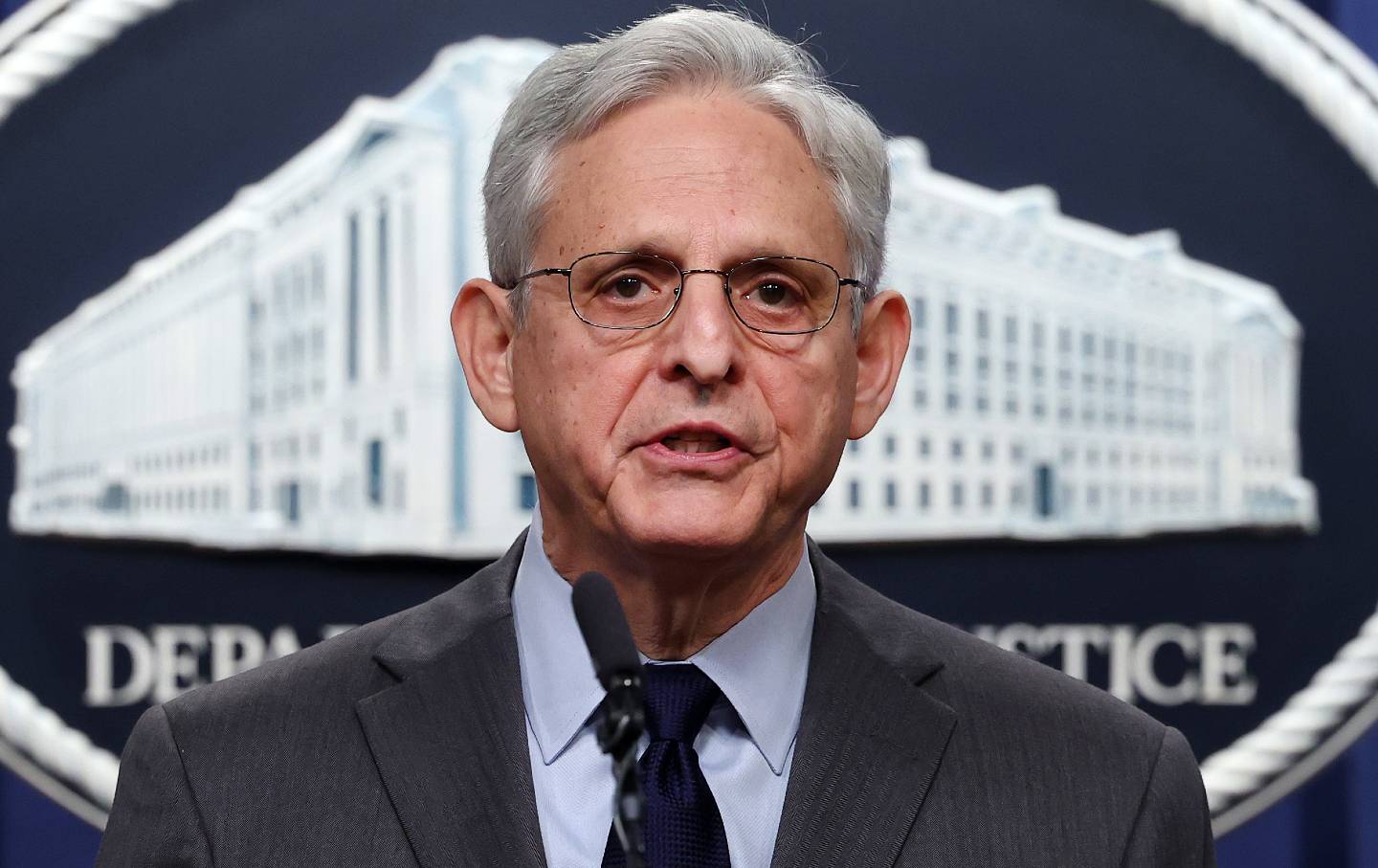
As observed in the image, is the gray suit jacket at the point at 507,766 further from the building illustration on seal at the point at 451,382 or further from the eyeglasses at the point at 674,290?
the building illustration on seal at the point at 451,382

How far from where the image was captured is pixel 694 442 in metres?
1.15

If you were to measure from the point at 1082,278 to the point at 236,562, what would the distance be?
1.31 m

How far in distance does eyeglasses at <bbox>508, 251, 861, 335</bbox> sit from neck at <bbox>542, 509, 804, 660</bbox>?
0.20 metres

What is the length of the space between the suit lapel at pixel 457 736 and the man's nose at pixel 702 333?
0.34 metres

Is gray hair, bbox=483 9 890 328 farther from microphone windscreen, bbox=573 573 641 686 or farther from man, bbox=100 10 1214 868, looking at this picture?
microphone windscreen, bbox=573 573 641 686

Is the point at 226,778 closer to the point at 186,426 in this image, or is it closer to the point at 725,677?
the point at 725,677

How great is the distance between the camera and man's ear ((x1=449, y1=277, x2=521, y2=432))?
1.33 m

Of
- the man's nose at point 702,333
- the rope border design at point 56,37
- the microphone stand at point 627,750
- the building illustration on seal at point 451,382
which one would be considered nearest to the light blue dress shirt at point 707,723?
the man's nose at point 702,333

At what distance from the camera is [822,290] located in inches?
48.6

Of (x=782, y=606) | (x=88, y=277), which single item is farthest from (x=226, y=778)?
(x=88, y=277)

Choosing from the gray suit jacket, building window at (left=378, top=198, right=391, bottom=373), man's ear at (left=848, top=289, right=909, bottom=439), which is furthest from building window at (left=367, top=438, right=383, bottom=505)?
man's ear at (left=848, top=289, right=909, bottom=439)

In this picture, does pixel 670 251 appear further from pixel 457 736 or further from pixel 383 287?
pixel 383 287

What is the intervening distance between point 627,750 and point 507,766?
432mm

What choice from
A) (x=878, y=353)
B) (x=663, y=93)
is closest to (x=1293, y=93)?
(x=878, y=353)
